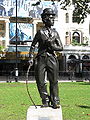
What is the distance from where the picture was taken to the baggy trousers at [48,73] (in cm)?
901

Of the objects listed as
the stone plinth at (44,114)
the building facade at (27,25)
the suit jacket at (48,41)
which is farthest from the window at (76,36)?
the stone plinth at (44,114)

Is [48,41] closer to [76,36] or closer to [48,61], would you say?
[48,61]

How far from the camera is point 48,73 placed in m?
9.08

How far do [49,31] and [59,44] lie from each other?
0.42 metres

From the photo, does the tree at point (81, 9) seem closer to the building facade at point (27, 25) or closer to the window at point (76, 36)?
the building facade at point (27, 25)

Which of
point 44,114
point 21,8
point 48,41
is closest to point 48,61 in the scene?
point 48,41

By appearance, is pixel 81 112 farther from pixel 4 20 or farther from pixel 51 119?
pixel 4 20

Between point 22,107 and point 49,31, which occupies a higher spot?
point 49,31

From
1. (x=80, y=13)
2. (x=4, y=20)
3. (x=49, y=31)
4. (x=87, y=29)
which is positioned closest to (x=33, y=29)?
(x=4, y=20)

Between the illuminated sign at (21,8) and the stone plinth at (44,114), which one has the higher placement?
the illuminated sign at (21,8)

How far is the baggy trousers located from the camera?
9.01 m

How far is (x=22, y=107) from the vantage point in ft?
48.6

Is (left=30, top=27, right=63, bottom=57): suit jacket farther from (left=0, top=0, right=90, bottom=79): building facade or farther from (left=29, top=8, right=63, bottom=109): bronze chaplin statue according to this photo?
(left=0, top=0, right=90, bottom=79): building facade

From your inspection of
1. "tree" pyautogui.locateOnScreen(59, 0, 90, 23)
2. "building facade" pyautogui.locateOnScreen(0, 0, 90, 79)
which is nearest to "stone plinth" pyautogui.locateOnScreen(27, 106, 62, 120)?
"tree" pyautogui.locateOnScreen(59, 0, 90, 23)
